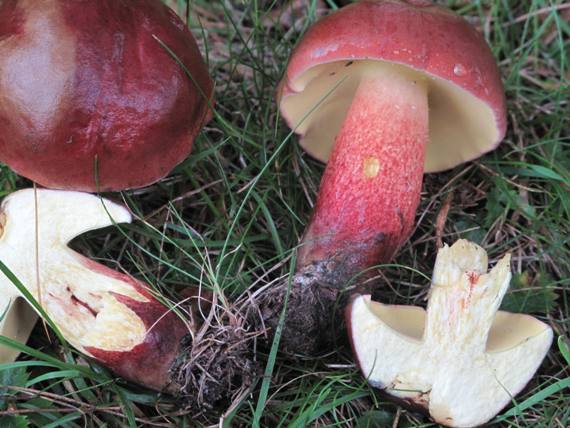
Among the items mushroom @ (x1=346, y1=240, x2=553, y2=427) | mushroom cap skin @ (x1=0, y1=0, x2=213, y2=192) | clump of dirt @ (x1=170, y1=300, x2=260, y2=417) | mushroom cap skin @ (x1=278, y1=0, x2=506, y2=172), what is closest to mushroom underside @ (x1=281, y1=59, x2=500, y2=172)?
mushroom cap skin @ (x1=278, y1=0, x2=506, y2=172)

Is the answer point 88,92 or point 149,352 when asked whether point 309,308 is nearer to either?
point 149,352

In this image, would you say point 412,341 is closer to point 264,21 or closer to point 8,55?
point 8,55

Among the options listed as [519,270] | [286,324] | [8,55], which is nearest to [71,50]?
[8,55]

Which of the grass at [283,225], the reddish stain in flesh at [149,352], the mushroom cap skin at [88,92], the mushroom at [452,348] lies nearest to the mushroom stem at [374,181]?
the grass at [283,225]

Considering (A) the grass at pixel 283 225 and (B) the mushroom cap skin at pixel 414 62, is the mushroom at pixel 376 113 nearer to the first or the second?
(B) the mushroom cap skin at pixel 414 62

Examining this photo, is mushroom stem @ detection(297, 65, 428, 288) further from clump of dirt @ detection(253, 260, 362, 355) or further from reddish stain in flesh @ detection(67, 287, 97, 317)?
reddish stain in flesh @ detection(67, 287, 97, 317)

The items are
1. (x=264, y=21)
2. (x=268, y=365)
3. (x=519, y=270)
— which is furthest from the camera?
(x=264, y=21)

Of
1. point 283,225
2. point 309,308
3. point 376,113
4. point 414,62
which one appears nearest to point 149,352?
point 309,308
